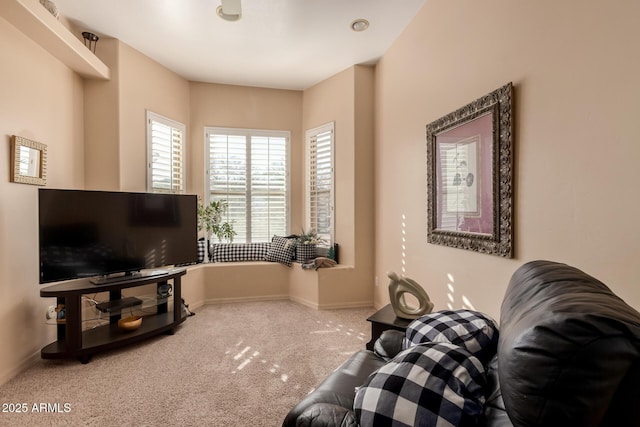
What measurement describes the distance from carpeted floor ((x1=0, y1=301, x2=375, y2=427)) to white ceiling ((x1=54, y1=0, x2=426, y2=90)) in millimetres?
3050

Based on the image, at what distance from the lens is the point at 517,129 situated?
164 centimetres

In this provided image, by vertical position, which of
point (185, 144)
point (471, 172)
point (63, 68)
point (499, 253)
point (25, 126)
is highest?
point (63, 68)

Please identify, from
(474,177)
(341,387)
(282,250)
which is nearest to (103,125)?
(282,250)

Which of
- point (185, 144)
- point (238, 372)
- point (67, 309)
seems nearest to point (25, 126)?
point (67, 309)

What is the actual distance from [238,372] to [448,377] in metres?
1.94

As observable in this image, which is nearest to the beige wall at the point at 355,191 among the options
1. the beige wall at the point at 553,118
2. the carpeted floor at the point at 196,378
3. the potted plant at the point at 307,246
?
the potted plant at the point at 307,246

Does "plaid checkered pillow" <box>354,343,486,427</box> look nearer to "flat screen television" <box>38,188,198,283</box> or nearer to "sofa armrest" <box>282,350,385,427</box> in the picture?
"sofa armrest" <box>282,350,385,427</box>

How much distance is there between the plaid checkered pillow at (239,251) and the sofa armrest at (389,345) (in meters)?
2.85

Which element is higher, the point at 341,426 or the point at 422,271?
the point at 422,271

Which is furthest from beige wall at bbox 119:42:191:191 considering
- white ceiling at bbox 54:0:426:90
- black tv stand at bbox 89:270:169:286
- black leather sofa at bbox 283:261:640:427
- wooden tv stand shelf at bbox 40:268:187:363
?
black leather sofa at bbox 283:261:640:427

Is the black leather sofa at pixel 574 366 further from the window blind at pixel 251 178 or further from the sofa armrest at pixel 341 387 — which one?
the window blind at pixel 251 178

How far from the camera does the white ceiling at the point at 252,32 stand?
2646 millimetres

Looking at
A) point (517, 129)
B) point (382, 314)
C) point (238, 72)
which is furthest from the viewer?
point (238, 72)

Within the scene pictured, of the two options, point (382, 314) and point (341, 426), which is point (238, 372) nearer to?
point (382, 314)
